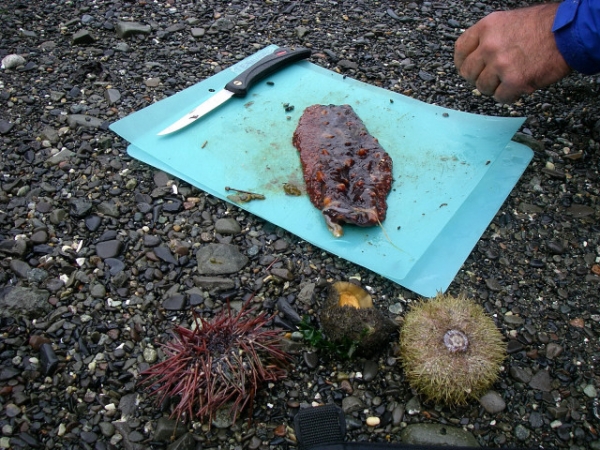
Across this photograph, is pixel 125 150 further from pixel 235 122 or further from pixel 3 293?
pixel 3 293

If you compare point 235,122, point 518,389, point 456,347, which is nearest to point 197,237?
point 235,122

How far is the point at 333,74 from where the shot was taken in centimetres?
457

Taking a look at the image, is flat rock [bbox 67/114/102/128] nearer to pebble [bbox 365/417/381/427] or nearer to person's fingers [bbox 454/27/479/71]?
person's fingers [bbox 454/27/479/71]

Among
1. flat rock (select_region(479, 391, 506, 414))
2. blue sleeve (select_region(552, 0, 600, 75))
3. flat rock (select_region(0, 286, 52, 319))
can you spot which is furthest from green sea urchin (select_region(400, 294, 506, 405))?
flat rock (select_region(0, 286, 52, 319))

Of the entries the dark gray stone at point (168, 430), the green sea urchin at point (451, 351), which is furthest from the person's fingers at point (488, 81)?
the dark gray stone at point (168, 430)

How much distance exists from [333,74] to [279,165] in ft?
4.15

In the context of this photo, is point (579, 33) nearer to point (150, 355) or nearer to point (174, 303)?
point (174, 303)

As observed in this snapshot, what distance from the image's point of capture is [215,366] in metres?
2.37

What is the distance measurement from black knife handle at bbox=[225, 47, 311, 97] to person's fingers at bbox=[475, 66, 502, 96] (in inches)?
60.3

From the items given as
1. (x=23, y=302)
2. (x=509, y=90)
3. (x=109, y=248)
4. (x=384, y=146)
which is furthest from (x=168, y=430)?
(x=509, y=90)

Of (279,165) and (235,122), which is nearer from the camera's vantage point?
(279,165)

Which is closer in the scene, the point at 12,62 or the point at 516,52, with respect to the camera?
the point at 516,52

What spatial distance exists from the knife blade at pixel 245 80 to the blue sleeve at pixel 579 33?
6.62 ft

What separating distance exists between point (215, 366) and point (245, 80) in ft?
8.38
